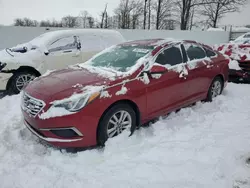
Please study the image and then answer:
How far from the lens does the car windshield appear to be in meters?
3.62

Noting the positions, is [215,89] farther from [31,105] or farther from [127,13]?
[127,13]

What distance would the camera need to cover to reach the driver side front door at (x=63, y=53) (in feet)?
19.8

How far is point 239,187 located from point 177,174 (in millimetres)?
642

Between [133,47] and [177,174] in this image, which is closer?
[177,174]

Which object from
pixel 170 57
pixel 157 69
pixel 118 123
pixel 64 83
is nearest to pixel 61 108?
Answer: pixel 64 83

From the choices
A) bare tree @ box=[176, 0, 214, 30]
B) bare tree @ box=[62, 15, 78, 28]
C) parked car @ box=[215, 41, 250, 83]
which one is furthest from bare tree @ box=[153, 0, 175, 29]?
parked car @ box=[215, 41, 250, 83]

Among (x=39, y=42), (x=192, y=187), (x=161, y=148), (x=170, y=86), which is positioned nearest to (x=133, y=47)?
(x=170, y=86)

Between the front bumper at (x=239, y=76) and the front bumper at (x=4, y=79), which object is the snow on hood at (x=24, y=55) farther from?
the front bumper at (x=239, y=76)

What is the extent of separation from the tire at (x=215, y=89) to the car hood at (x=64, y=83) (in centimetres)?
270

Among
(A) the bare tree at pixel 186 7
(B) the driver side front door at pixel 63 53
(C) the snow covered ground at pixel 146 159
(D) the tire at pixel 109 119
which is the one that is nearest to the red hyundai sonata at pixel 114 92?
(D) the tire at pixel 109 119

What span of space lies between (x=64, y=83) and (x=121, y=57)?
1.24 metres

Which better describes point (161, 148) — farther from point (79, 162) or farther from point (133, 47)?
point (133, 47)

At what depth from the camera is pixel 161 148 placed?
9.90ft

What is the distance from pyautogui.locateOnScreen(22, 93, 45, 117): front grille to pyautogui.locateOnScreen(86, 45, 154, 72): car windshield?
1.30 m
